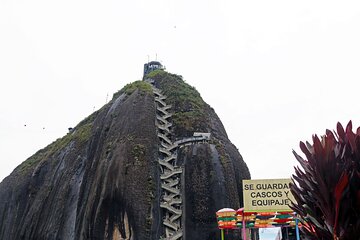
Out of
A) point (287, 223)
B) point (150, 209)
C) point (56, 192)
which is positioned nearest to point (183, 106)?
point (150, 209)

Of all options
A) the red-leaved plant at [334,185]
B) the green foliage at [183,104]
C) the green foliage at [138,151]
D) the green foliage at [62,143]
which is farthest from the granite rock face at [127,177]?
the red-leaved plant at [334,185]

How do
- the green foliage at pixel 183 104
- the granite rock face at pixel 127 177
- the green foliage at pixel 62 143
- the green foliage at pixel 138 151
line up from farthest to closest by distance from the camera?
1. the green foliage at pixel 62 143
2. the green foliage at pixel 183 104
3. the green foliage at pixel 138 151
4. the granite rock face at pixel 127 177

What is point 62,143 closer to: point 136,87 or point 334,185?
point 136,87

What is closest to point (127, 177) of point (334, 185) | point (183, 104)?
point (183, 104)

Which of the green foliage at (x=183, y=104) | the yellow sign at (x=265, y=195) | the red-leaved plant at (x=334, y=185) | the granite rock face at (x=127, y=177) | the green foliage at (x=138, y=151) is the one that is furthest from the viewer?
the green foliage at (x=183, y=104)

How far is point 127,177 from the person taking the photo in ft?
115

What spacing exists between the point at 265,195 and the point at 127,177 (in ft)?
60.2

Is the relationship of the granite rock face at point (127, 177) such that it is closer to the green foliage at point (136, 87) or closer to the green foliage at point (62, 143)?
the green foliage at point (136, 87)

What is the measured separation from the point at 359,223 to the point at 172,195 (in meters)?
30.2

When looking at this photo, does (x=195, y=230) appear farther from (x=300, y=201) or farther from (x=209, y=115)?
(x=300, y=201)

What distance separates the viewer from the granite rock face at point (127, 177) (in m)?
33.6

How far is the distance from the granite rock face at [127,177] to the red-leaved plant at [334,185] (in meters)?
26.4

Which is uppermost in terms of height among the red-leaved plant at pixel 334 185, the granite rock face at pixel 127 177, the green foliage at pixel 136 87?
the green foliage at pixel 136 87

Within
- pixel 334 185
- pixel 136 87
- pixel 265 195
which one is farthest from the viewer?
pixel 136 87
